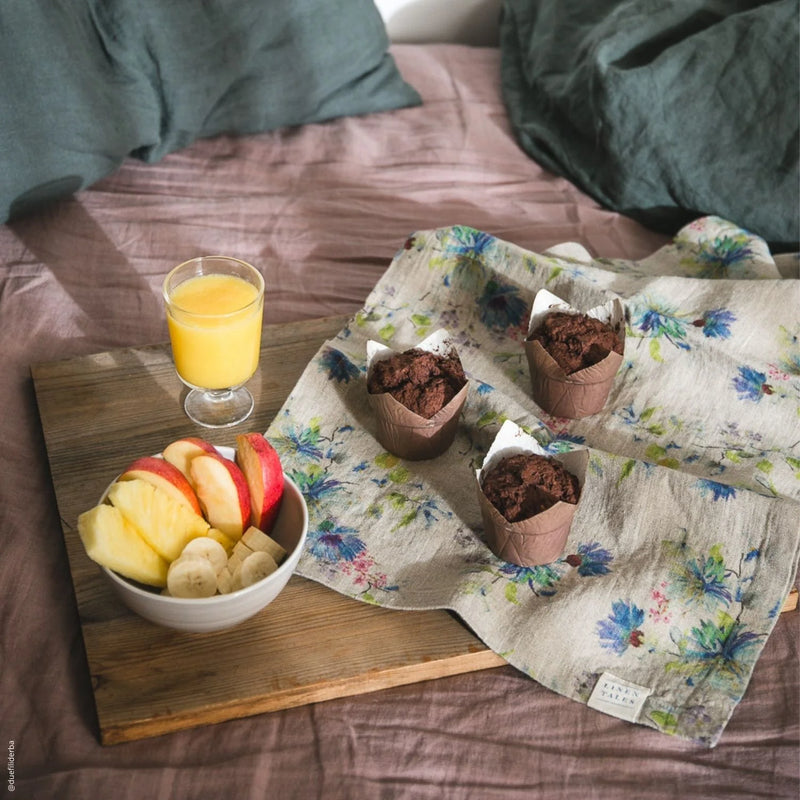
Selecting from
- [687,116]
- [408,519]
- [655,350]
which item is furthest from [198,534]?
[687,116]

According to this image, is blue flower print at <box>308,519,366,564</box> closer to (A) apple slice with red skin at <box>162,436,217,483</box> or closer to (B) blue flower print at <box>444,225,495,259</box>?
(A) apple slice with red skin at <box>162,436,217,483</box>

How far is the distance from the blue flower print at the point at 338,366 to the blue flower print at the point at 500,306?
240mm

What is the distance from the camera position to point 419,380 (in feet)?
3.81

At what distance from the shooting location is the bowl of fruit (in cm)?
90

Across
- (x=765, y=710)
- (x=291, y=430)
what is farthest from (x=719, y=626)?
(x=291, y=430)

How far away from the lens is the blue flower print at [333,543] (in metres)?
1.07

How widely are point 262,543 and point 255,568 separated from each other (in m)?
0.03

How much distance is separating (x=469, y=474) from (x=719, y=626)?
332mm

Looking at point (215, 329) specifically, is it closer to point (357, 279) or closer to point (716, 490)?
point (357, 279)

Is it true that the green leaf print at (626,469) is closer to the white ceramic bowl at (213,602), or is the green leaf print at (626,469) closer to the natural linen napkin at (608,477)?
the natural linen napkin at (608,477)

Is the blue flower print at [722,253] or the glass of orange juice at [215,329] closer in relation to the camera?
the glass of orange juice at [215,329]

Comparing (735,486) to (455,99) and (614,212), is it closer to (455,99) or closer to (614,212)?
(614,212)

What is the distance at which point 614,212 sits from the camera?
1.76 meters

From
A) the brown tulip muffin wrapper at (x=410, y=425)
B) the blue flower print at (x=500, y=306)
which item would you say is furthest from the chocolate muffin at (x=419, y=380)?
the blue flower print at (x=500, y=306)
